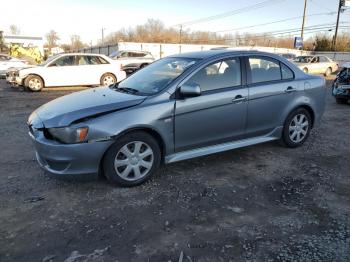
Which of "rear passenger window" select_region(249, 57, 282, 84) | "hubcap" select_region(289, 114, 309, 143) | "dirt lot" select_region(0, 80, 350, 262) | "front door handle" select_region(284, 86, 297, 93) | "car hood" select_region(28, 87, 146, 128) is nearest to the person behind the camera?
"dirt lot" select_region(0, 80, 350, 262)

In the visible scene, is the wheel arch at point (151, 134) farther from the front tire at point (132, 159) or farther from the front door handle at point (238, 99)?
the front door handle at point (238, 99)

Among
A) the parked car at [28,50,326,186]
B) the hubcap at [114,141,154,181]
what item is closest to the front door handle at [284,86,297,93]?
the parked car at [28,50,326,186]

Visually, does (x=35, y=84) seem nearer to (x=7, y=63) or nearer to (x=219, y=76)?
(x=7, y=63)

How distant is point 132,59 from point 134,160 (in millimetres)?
17597

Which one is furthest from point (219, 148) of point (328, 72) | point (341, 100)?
point (328, 72)

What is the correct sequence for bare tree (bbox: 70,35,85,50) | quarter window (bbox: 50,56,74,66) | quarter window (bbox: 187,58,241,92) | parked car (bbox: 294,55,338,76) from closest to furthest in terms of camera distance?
quarter window (bbox: 187,58,241,92) → quarter window (bbox: 50,56,74,66) → parked car (bbox: 294,55,338,76) → bare tree (bbox: 70,35,85,50)

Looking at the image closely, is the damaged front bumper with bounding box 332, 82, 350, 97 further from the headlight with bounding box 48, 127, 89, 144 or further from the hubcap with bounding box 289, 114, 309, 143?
the headlight with bounding box 48, 127, 89, 144

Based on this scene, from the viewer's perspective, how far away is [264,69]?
17.2ft

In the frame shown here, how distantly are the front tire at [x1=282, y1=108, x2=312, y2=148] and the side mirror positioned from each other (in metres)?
2.02

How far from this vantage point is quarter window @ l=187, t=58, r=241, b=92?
4.58 meters

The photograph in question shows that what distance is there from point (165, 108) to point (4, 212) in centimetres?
215

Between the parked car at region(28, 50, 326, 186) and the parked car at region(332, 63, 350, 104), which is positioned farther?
the parked car at region(332, 63, 350, 104)

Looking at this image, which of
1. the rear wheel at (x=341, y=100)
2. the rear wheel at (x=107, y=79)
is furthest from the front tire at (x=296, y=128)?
the rear wheel at (x=107, y=79)

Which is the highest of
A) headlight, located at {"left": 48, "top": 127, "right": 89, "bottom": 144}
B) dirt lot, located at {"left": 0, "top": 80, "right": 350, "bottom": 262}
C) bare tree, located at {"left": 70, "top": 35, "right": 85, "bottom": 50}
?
bare tree, located at {"left": 70, "top": 35, "right": 85, "bottom": 50}
